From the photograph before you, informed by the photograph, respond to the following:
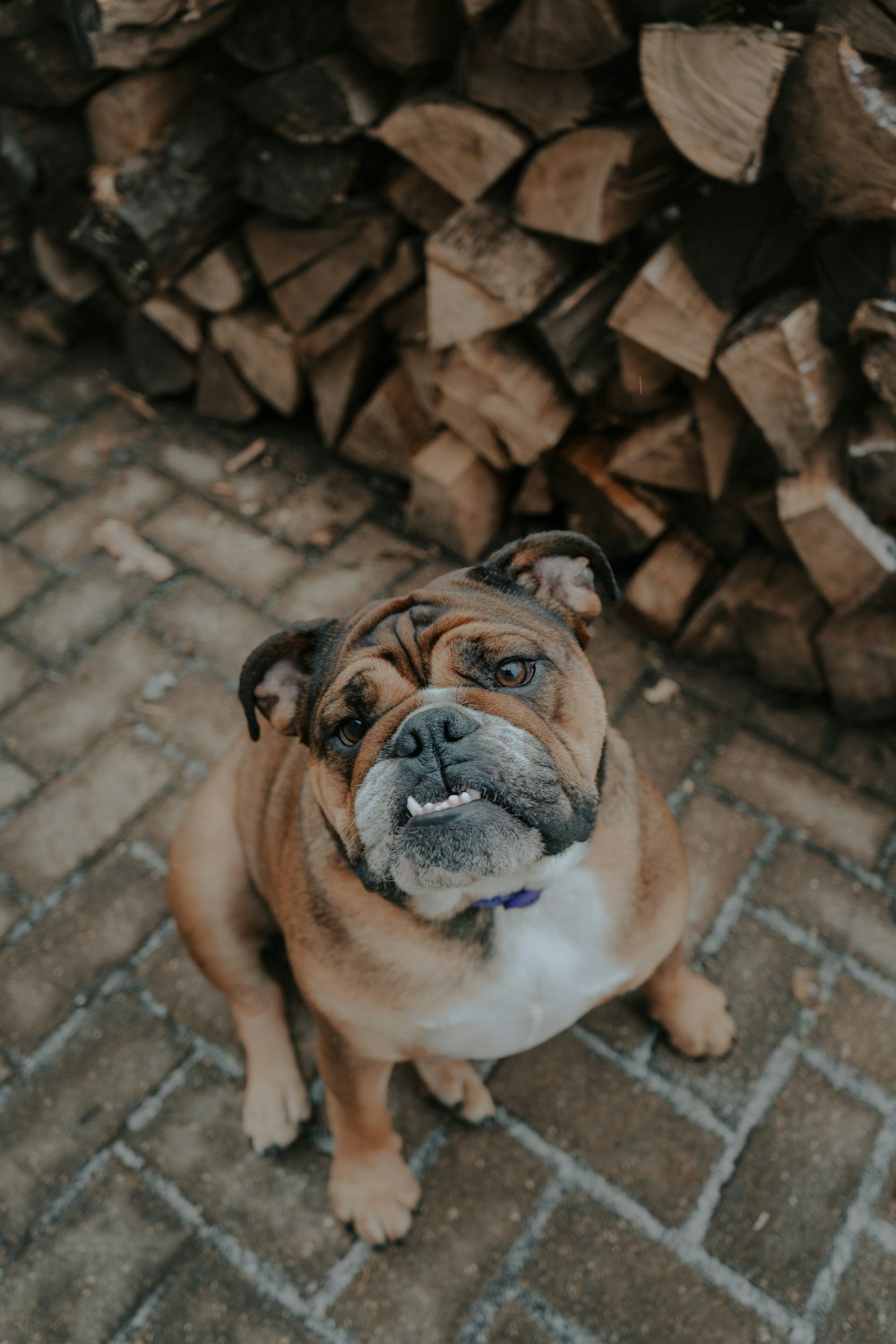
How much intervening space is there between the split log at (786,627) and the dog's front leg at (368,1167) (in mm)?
1919

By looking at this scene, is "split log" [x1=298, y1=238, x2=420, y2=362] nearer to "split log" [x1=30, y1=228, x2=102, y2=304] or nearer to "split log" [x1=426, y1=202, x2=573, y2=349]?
"split log" [x1=426, y1=202, x2=573, y2=349]

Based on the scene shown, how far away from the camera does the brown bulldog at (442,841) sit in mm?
1886

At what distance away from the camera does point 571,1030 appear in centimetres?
295

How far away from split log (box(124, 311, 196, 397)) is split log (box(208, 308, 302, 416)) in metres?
0.32

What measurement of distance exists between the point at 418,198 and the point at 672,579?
1.59m

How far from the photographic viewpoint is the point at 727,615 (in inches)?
142

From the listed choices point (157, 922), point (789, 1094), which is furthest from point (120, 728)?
point (789, 1094)

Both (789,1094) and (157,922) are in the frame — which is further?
(157,922)

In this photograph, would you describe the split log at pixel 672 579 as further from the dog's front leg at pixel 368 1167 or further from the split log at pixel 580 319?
the dog's front leg at pixel 368 1167

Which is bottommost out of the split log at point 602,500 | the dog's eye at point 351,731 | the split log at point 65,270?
the split log at point 65,270

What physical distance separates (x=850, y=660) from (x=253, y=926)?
207 cm

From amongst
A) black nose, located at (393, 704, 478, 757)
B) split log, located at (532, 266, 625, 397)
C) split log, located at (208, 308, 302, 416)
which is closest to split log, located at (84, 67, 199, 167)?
split log, located at (208, 308, 302, 416)

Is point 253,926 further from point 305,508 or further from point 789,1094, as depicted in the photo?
point 305,508

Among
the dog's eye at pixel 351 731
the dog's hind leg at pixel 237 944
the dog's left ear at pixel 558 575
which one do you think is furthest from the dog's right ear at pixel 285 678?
the dog's hind leg at pixel 237 944
